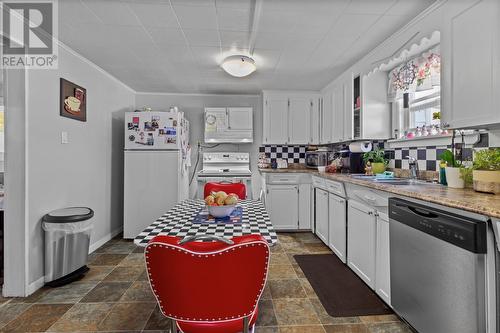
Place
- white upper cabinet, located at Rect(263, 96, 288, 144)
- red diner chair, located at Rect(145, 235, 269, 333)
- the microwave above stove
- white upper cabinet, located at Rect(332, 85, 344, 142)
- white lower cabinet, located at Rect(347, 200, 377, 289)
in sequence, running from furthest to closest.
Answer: white upper cabinet, located at Rect(263, 96, 288, 144) → the microwave above stove → white upper cabinet, located at Rect(332, 85, 344, 142) → white lower cabinet, located at Rect(347, 200, 377, 289) → red diner chair, located at Rect(145, 235, 269, 333)

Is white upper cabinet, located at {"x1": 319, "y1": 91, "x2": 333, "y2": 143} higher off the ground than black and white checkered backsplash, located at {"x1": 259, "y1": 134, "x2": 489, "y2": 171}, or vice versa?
white upper cabinet, located at {"x1": 319, "y1": 91, "x2": 333, "y2": 143}

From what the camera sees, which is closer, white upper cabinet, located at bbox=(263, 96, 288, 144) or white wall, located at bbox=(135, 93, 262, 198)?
white upper cabinet, located at bbox=(263, 96, 288, 144)

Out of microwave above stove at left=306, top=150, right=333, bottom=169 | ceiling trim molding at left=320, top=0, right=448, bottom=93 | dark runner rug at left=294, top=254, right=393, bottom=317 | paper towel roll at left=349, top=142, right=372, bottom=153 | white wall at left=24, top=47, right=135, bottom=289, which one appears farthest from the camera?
microwave above stove at left=306, top=150, right=333, bottom=169

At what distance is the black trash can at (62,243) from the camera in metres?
2.34

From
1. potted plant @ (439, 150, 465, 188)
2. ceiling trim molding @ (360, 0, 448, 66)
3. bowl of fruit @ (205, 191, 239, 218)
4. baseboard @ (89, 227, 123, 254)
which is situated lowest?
baseboard @ (89, 227, 123, 254)

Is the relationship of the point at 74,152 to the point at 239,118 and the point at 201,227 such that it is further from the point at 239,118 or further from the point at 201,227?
the point at 239,118

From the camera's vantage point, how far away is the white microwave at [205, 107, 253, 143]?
173 inches

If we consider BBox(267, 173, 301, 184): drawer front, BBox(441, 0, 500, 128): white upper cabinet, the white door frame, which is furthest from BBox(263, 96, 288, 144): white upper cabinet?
the white door frame

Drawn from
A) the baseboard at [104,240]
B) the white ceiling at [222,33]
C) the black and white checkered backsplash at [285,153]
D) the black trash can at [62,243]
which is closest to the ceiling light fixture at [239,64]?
the white ceiling at [222,33]

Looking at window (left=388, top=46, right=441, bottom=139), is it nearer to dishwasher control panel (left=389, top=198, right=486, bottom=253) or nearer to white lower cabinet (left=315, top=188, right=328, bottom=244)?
dishwasher control panel (left=389, top=198, right=486, bottom=253)

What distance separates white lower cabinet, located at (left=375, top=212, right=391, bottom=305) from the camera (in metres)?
1.96

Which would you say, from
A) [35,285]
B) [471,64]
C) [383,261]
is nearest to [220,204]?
[383,261]

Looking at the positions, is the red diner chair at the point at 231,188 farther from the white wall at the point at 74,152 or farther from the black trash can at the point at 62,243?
the white wall at the point at 74,152

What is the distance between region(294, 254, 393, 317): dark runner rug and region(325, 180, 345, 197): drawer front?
760mm
